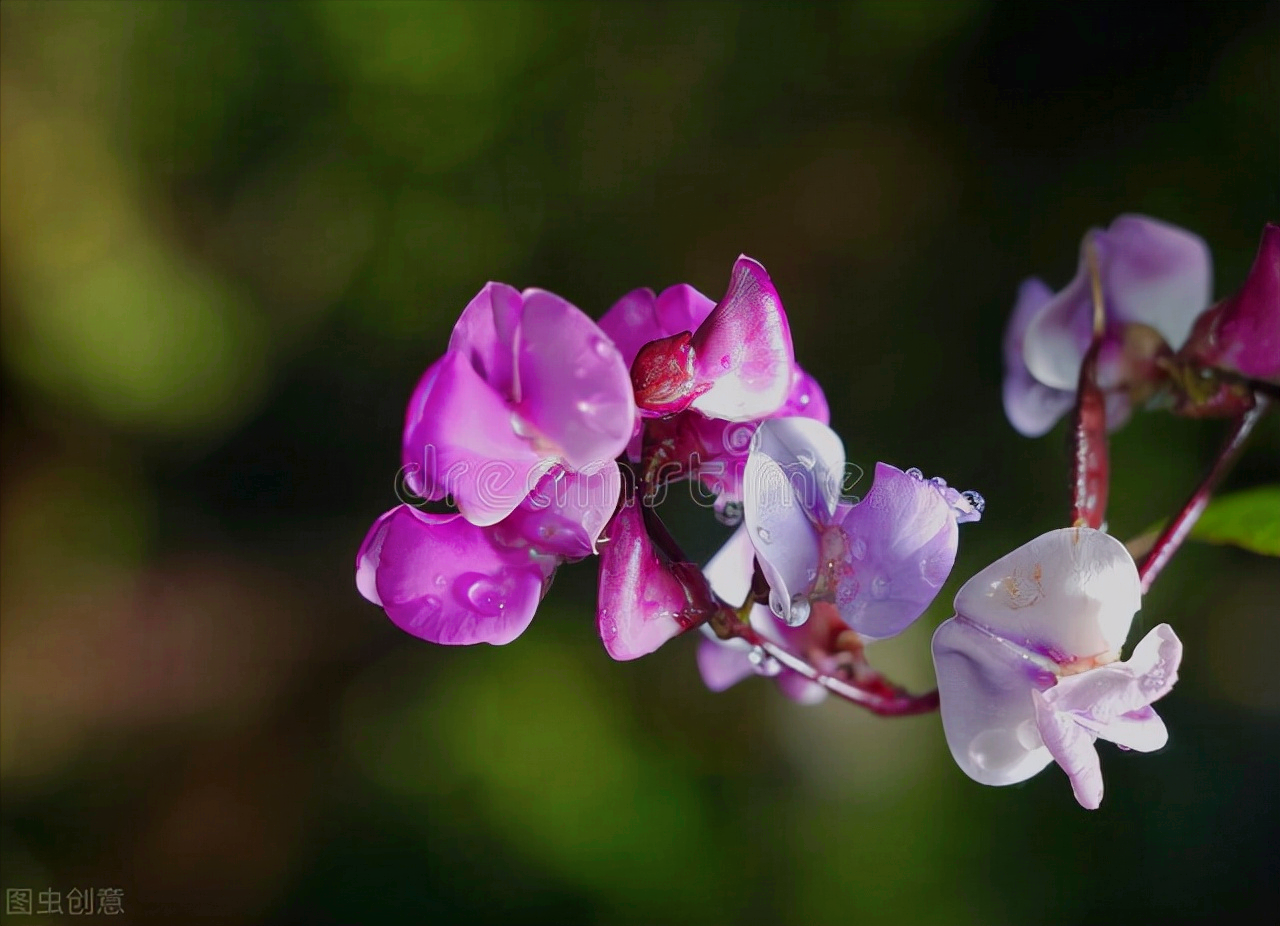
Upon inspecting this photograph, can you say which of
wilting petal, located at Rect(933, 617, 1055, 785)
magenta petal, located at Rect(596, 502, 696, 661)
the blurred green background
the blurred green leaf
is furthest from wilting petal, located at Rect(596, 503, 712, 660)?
the blurred green background

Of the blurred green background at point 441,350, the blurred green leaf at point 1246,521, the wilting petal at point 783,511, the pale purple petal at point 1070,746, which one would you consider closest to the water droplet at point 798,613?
the wilting petal at point 783,511

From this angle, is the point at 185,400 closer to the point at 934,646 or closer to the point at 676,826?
the point at 676,826

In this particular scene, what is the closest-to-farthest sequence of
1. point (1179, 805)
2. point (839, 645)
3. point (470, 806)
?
point (839, 645) < point (1179, 805) < point (470, 806)

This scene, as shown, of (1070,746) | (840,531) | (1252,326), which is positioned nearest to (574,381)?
(840,531)

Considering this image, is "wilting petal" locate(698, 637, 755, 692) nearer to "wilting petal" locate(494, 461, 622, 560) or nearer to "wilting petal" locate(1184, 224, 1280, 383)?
"wilting petal" locate(494, 461, 622, 560)

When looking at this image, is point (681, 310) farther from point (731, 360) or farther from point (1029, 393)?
point (1029, 393)

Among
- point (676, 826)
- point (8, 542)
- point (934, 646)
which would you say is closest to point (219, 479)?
point (8, 542)
